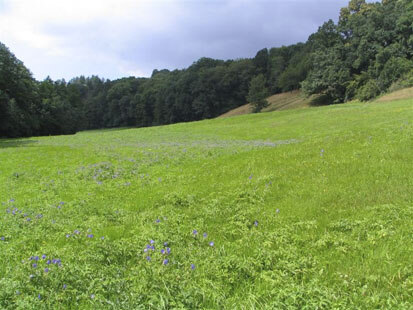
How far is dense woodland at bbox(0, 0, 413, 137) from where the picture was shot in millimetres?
54156

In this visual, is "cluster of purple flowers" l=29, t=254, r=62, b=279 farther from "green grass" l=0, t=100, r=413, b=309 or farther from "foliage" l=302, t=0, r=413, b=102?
"foliage" l=302, t=0, r=413, b=102

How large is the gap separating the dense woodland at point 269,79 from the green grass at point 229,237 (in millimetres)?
50122

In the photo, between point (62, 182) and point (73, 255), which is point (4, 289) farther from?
point (62, 182)

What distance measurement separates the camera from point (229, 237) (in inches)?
211

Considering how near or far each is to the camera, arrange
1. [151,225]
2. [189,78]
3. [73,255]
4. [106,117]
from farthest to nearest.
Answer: [106,117] < [189,78] < [151,225] < [73,255]

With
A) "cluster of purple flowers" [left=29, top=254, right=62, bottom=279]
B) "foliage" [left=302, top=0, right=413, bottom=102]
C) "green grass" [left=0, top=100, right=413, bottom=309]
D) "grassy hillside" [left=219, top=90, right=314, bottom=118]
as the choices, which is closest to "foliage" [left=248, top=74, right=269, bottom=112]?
"grassy hillside" [left=219, top=90, right=314, bottom=118]

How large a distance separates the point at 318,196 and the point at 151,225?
13.2ft

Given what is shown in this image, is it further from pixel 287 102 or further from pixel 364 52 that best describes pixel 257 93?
pixel 364 52

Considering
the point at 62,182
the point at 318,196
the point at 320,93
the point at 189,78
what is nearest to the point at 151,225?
the point at 318,196

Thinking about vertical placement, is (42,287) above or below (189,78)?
below

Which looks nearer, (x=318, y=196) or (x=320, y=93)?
(x=318, y=196)

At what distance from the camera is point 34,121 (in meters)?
58.0

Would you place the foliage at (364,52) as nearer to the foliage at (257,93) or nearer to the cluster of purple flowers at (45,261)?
the foliage at (257,93)

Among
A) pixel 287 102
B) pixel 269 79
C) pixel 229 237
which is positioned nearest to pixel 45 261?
pixel 229 237
